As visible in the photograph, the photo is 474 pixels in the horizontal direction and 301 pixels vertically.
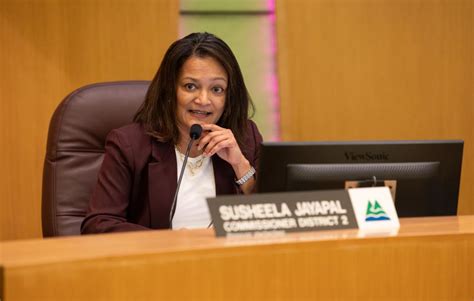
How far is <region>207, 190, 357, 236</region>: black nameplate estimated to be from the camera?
1256 millimetres

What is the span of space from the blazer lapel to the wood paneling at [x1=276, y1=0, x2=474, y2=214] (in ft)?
4.48

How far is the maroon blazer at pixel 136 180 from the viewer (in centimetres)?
204

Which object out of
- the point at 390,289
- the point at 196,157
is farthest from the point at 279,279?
the point at 196,157

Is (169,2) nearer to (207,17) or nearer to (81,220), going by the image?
(207,17)

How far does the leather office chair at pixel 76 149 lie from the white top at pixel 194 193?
0.23 metres

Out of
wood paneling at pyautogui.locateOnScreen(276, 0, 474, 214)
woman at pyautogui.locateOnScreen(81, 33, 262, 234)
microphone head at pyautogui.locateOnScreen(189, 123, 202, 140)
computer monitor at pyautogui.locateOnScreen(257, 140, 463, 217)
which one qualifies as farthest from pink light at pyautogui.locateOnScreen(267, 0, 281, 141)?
computer monitor at pyautogui.locateOnScreen(257, 140, 463, 217)

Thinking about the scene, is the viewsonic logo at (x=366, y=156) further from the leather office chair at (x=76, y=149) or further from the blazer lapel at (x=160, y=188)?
the leather office chair at (x=76, y=149)

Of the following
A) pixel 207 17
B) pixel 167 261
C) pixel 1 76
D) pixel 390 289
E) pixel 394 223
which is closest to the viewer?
pixel 167 261

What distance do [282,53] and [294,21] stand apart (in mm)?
156

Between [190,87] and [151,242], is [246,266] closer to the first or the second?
[151,242]

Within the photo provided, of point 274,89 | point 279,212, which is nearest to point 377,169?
point 279,212

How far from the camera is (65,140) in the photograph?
2.15 meters

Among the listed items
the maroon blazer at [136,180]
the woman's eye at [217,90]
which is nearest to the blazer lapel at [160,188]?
the maroon blazer at [136,180]

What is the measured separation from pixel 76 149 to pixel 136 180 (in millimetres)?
208
